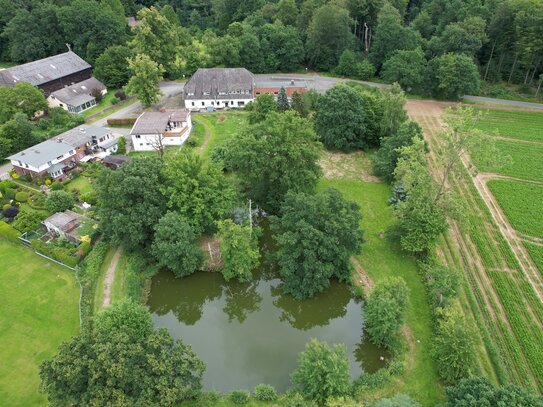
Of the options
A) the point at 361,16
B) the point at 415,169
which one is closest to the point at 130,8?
the point at 361,16

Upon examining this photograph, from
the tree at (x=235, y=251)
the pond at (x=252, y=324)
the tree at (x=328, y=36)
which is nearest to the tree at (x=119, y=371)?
the pond at (x=252, y=324)

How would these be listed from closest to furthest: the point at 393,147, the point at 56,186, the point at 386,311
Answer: the point at 386,311
the point at 56,186
the point at 393,147

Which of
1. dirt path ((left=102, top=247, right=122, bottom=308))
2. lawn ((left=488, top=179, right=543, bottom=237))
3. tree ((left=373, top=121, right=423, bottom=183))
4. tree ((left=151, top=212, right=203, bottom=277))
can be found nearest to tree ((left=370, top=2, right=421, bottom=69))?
tree ((left=373, top=121, right=423, bottom=183))

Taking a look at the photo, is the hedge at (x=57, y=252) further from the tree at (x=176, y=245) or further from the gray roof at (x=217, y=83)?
the gray roof at (x=217, y=83)

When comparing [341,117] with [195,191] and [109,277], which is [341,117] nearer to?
[195,191]

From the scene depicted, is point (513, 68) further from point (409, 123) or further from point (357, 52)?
point (409, 123)

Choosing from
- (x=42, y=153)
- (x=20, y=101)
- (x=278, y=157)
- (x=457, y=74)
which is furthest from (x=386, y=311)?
(x=20, y=101)
